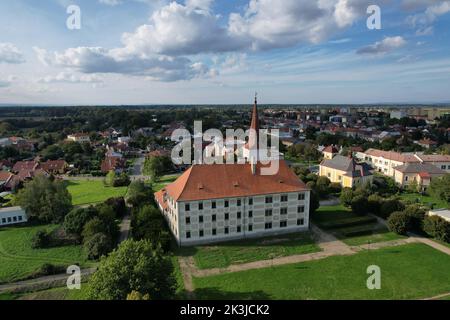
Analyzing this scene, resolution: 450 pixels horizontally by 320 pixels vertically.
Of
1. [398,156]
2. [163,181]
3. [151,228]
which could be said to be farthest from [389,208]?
[163,181]

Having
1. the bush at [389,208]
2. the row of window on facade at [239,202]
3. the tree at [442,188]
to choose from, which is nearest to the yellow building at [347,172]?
the tree at [442,188]

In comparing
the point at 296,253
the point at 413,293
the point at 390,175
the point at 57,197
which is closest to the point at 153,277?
the point at 296,253

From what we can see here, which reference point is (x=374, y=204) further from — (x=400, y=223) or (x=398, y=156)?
(x=398, y=156)

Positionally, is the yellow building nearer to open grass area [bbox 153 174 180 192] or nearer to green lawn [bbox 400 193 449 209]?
green lawn [bbox 400 193 449 209]

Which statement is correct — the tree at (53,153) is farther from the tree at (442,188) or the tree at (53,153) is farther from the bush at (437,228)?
the tree at (442,188)

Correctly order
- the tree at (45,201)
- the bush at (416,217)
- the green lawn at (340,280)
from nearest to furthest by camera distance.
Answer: the green lawn at (340,280) < the bush at (416,217) < the tree at (45,201)

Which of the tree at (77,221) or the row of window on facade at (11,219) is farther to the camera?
the row of window on facade at (11,219)
